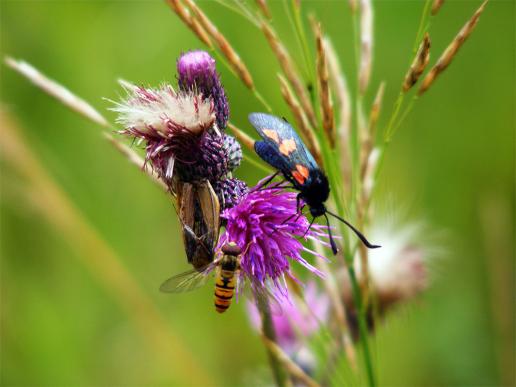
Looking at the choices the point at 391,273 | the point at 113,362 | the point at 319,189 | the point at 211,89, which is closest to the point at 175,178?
the point at 211,89

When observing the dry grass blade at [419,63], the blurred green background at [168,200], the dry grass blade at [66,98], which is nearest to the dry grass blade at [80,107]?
the dry grass blade at [66,98]

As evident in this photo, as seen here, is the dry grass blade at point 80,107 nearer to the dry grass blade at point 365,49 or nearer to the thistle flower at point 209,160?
the thistle flower at point 209,160

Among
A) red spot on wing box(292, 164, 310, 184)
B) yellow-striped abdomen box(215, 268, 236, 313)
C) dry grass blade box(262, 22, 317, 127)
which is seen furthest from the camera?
yellow-striped abdomen box(215, 268, 236, 313)

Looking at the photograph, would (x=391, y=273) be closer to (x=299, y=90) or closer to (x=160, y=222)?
(x=299, y=90)

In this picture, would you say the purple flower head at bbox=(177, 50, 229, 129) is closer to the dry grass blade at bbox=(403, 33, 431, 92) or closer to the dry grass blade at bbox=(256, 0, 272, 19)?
the dry grass blade at bbox=(256, 0, 272, 19)

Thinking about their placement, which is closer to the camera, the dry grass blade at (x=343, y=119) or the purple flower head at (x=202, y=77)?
the purple flower head at (x=202, y=77)

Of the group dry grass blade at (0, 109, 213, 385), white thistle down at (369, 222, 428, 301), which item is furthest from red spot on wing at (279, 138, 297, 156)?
dry grass blade at (0, 109, 213, 385)
